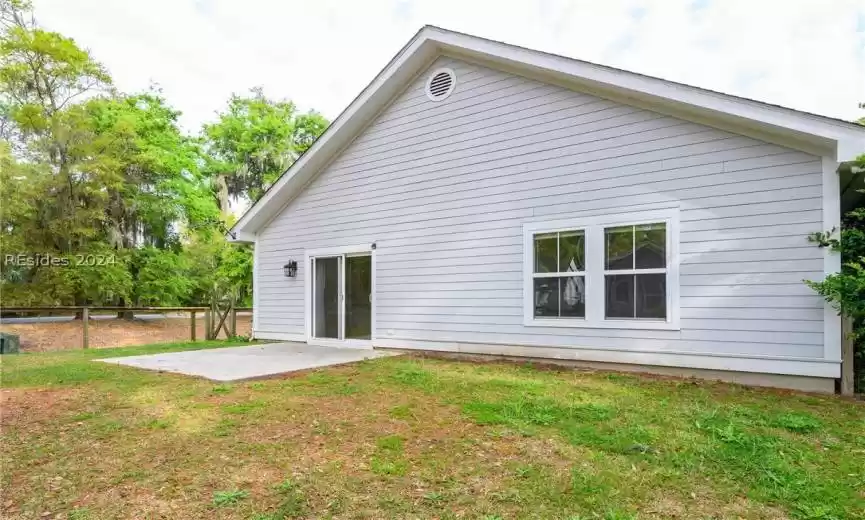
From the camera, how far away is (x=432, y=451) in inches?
137

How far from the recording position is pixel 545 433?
151 inches

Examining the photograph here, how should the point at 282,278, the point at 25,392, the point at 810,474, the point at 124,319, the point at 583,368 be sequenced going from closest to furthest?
the point at 810,474
the point at 25,392
the point at 583,368
the point at 282,278
the point at 124,319

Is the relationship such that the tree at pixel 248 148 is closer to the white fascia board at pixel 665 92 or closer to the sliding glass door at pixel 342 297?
the sliding glass door at pixel 342 297

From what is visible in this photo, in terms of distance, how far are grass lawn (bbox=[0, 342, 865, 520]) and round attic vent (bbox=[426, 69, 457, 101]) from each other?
499cm

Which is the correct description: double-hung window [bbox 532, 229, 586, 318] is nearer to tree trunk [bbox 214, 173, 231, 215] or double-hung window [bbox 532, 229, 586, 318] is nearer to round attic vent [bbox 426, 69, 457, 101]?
round attic vent [bbox 426, 69, 457, 101]

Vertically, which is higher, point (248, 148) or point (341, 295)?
point (248, 148)

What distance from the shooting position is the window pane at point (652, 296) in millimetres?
6203

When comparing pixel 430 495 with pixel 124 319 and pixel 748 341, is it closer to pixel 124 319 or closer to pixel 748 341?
pixel 748 341

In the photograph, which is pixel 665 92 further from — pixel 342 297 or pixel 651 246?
pixel 342 297

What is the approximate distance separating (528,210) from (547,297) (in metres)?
1.32

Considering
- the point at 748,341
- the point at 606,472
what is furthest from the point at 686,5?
the point at 606,472

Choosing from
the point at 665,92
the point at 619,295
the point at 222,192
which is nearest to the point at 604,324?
the point at 619,295

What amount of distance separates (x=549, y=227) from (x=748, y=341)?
2.80m

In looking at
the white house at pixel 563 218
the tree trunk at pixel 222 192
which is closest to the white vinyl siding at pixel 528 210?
the white house at pixel 563 218
